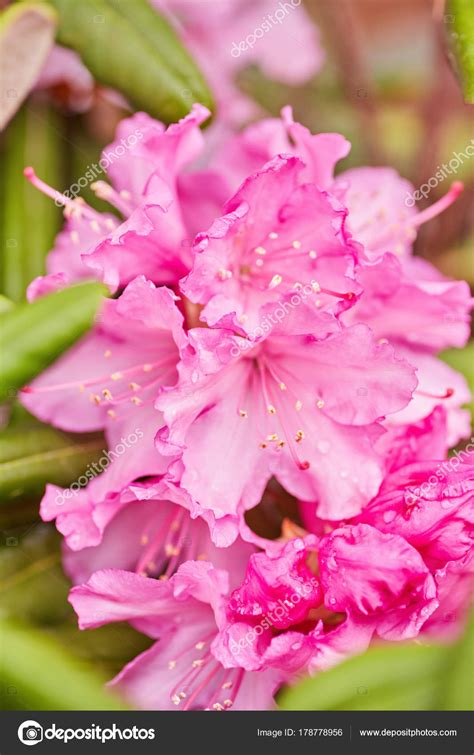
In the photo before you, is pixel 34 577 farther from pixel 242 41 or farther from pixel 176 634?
pixel 242 41

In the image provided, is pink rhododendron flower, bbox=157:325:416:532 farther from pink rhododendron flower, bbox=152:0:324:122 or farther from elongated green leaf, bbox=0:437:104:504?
pink rhododendron flower, bbox=152:0:324:122

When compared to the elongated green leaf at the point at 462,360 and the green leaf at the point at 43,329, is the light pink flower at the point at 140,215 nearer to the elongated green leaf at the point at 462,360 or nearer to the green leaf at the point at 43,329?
the green leaf at the point at 43,329

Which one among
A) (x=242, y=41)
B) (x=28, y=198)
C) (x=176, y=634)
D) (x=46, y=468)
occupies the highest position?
(x=242, y=41)

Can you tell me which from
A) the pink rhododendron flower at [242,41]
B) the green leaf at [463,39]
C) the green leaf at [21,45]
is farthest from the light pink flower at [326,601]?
the pink rhododendron flower at [242,41]

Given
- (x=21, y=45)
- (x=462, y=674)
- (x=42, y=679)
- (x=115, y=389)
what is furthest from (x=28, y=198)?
(x=462, y=674)
